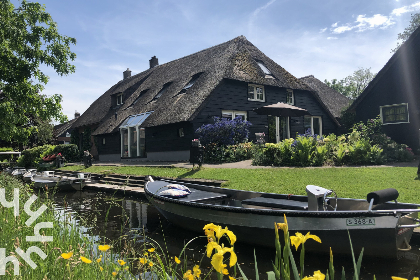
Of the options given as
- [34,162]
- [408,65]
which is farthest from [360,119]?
[34,162]

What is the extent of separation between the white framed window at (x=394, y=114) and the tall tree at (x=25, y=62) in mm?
16400

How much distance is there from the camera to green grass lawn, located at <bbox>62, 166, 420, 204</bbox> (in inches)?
318

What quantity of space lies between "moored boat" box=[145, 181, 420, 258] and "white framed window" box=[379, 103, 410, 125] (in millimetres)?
13747

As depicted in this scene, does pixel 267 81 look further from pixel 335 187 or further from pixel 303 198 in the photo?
pixel 303 198

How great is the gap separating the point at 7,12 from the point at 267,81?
15.1m

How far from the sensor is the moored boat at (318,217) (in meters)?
4.75

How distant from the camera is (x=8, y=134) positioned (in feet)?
36.3

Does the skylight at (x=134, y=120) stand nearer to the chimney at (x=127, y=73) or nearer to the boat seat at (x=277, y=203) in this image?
the chimney at (x=127, y=73)

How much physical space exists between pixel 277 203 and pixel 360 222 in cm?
181

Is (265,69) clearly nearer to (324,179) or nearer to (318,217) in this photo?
(324,179)

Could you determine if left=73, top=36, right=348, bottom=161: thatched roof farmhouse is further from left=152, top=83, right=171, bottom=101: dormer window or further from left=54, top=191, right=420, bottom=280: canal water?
left=54, top=191, right=420, bottom=280: canal water

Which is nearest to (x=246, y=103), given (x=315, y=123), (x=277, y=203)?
(x=315, y=123)

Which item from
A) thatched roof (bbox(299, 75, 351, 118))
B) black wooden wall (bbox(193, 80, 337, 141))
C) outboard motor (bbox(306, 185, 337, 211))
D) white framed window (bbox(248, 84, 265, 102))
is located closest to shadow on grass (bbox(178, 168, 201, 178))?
black wooden wall (bbox(193, 80, 337, 141))

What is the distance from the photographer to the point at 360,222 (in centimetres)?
477
